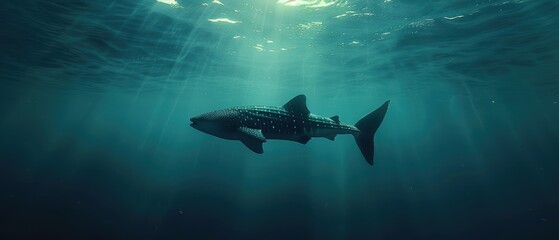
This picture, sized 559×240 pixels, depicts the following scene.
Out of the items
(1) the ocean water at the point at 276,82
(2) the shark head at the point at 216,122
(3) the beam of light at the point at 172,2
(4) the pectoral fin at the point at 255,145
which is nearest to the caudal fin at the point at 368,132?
(4) the pectoral fin at the point at 255,145

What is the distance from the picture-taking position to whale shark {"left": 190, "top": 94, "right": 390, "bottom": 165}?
5.80 metres

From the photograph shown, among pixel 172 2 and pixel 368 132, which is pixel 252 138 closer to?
pixel 368 132

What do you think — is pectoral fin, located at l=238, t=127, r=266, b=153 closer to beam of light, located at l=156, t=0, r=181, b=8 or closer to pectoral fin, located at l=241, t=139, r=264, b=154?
pectoral fin, located at l=241, t=139, r=264, b=154

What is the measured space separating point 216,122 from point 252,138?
843 mm

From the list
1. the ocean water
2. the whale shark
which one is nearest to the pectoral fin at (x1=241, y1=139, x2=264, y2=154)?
the whale shark

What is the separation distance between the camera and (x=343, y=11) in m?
13.8

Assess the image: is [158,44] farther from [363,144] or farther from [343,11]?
[363,144]

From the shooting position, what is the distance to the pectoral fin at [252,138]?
5.60m

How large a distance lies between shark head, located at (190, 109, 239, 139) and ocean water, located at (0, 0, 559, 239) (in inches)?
350

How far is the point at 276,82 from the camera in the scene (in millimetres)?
35469

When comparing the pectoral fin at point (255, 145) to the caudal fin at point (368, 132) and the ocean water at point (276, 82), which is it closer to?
the caudal fin at point (368, 132)

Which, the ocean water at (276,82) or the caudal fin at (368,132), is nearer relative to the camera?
the caudal fin at (368,132)

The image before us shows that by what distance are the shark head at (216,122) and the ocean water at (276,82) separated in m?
8.88

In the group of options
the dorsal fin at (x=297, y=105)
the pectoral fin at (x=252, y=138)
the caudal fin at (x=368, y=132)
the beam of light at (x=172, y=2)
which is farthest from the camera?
the beam of light at (x=172, y=2)
